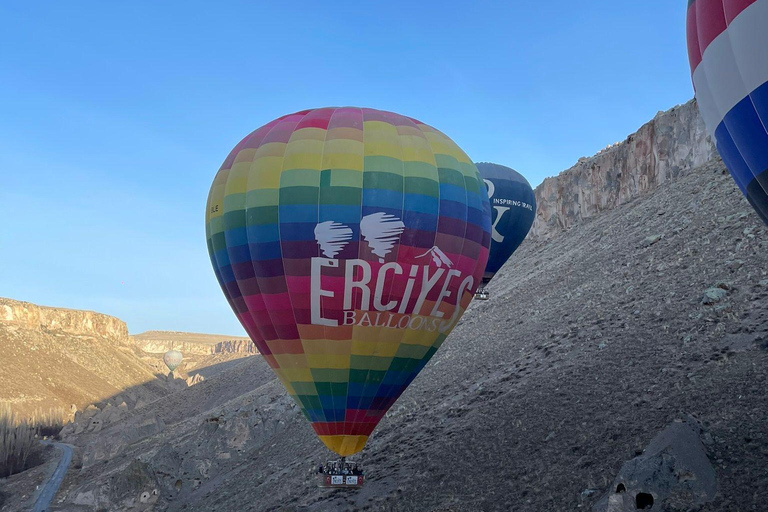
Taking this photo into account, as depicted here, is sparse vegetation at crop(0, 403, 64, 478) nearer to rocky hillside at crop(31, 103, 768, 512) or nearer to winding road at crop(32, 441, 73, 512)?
winding road at crop(32, 441, 73, 512)

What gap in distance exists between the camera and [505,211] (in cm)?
2994

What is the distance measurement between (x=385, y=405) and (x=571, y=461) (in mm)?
4994

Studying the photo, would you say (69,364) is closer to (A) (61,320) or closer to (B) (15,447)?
(A) (61,320)

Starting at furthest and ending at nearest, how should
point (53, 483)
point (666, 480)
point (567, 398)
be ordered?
point (53, 483) → point (567, 398) → point (666, 480)

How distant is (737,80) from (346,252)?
29.7 ft

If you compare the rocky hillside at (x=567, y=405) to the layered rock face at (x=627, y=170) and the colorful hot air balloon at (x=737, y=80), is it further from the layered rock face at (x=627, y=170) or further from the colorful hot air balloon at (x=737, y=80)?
the colorful hot air balloon at (x=737, y=80)

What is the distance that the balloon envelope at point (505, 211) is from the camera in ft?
97.9

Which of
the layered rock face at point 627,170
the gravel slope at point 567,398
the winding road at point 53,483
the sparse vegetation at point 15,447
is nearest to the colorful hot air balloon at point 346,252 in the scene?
the gravel slope at point 567,398

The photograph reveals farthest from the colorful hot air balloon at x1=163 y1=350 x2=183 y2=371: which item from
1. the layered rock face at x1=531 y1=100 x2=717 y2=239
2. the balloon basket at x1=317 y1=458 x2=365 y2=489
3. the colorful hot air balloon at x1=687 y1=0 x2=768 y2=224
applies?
the colorful hot air balloon at x1=687 y1=0 x2=768 y2=224

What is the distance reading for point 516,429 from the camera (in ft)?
68.8

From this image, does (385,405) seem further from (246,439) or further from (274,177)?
(246,439)

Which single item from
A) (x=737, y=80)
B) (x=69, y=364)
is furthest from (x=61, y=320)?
(x=737, y=80)

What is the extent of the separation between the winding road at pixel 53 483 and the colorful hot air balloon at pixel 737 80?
40.6m

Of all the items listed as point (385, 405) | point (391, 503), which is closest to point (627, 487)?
point (385, 405)
